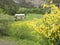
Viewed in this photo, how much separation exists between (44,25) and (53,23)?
0.94 ft

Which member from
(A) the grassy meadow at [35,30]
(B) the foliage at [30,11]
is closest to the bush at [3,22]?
(A) the grassy meadow at [35,30]

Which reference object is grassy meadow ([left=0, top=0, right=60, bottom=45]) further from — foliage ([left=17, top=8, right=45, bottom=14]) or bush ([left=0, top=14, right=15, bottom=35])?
foliage ([left=17, top=8, right=45, bottom=14])

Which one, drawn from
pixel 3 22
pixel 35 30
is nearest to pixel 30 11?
pixel 3 22

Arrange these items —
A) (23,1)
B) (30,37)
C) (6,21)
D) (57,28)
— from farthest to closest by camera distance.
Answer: (23,1)
(6,21)
(30,37)
(57,28)

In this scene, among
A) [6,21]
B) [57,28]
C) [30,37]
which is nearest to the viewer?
[57,28]

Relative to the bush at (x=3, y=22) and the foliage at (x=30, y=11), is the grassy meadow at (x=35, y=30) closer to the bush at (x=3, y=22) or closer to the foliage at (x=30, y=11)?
the bush at (x=3, y=22)

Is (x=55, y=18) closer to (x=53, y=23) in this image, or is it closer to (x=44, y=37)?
(x=53, y=23)

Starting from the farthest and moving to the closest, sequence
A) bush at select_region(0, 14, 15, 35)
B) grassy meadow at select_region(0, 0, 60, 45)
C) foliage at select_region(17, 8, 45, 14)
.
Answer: foliage at select_region(17, 8, 45, 14)
bush at select_region(0, 14, 15, 35)
grassy meadow at select_region(0, 0, 60, 45)

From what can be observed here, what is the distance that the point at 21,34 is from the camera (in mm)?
11438

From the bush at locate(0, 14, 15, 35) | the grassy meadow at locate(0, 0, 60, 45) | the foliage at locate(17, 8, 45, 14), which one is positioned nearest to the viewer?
the grassy meadow at locate(0, 0, 60, 45)

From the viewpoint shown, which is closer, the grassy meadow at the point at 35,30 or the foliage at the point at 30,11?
the grassy meadow at the point at 35,30

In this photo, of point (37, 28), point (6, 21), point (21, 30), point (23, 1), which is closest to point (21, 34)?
point (21, 30)

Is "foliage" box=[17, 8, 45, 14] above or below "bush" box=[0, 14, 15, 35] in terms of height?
below

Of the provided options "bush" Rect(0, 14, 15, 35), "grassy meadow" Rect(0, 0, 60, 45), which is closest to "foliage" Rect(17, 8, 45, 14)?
"bush" Rect(0, 14, 15, 35)
